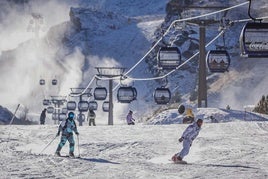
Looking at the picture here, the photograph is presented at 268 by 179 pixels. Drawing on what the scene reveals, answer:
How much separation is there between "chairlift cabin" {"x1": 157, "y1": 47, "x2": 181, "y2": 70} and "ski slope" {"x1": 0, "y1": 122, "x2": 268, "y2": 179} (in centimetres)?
285

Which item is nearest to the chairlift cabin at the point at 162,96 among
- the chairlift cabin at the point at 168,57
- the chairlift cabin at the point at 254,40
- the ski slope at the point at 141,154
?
the ski slope at the point at 141,154

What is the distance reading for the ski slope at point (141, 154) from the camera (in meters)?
14.4

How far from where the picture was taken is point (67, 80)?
148m

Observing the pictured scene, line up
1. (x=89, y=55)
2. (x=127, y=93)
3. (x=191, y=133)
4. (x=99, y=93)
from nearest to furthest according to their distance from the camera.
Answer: (x=191, y=133), (x=127, y=93), (x=99, y=93), (x=89, y=55)

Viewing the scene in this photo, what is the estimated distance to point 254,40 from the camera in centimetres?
1567

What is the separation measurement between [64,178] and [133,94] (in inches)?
1017

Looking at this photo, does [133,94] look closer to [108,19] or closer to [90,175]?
[90,175]

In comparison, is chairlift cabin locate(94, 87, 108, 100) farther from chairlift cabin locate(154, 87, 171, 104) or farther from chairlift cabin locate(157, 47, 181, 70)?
chairlift cabin locate(157, 47, 181, 70)

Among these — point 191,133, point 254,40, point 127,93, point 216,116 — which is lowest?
point 191,133

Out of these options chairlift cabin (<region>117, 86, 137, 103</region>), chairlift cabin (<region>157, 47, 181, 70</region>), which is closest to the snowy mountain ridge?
chairlift cabin (<region>117, 86, 137, 103</region>)

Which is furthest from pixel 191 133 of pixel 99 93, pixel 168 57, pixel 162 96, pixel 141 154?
pixel 99 93

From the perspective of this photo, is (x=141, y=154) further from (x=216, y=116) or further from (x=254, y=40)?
(x=216, y=116)

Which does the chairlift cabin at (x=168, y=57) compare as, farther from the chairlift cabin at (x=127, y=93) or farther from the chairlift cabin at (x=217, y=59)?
the chairlift cabin at (x=127, y=93)

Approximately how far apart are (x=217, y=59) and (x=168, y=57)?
2.16m
